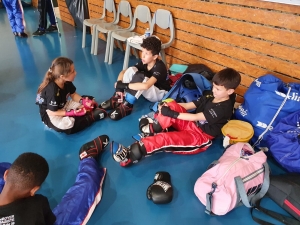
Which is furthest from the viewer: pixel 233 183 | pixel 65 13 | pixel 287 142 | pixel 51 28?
pixel 65 13

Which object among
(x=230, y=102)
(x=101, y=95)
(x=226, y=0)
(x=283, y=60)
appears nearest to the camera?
(x=230, y=102)

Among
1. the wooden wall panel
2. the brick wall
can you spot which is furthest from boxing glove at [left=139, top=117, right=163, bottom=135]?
the wooden wall panel

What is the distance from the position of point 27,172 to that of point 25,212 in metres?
0.18

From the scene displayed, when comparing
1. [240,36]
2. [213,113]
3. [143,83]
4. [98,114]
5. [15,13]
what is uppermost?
Result: [240,36]

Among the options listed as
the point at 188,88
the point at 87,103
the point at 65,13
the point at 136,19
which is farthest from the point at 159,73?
the point at 65,13

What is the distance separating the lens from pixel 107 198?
191 centimetres

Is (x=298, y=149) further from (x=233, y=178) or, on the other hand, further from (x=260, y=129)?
(x=233, y=178)

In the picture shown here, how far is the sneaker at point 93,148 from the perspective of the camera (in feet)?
7.11

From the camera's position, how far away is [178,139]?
222 centimetres

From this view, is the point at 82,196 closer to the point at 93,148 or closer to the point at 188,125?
the point at 93,148

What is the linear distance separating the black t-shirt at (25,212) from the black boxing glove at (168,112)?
1.25 metres

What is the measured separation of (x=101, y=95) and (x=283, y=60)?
2.03 m

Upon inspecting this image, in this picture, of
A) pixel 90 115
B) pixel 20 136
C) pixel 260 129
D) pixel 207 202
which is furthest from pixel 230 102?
pixel 20 136

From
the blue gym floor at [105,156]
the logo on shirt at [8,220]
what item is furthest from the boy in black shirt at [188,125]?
the logo on shirt at [8,220]
